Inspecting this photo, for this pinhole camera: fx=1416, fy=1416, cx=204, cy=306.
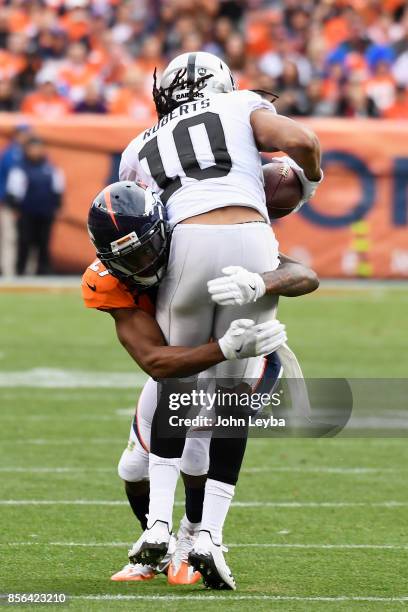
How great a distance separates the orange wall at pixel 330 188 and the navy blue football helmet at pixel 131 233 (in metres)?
10.7

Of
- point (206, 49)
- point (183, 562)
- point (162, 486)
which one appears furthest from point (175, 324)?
point (206, 49)

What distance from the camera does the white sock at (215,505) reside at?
4648 millimetres

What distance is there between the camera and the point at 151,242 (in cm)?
448

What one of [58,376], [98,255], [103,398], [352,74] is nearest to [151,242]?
[98,255]

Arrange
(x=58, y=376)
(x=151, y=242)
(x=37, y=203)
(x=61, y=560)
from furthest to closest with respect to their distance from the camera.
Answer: (x=37, y=203)
(x=58, y=376)
(x=61, y=560)
(x=151, y=242)

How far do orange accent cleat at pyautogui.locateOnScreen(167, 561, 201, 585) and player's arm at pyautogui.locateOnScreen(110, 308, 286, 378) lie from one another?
73cm

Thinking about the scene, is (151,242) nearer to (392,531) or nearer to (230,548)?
(230,548)

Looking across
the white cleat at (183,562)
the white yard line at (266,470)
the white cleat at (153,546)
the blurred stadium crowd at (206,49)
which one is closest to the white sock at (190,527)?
the white cleat at (183,562)

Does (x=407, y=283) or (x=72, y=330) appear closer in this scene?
(x=72, y=330)

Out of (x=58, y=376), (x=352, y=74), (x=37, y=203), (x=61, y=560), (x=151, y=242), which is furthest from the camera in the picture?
(x=352, y=74)

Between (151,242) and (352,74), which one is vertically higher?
(352,74)

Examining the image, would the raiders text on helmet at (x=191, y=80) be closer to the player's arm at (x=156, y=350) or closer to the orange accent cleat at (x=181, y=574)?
the player's arm at (x=156, y=350)

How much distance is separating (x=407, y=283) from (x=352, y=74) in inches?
103

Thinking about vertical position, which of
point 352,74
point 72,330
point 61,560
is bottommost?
point 61,560
